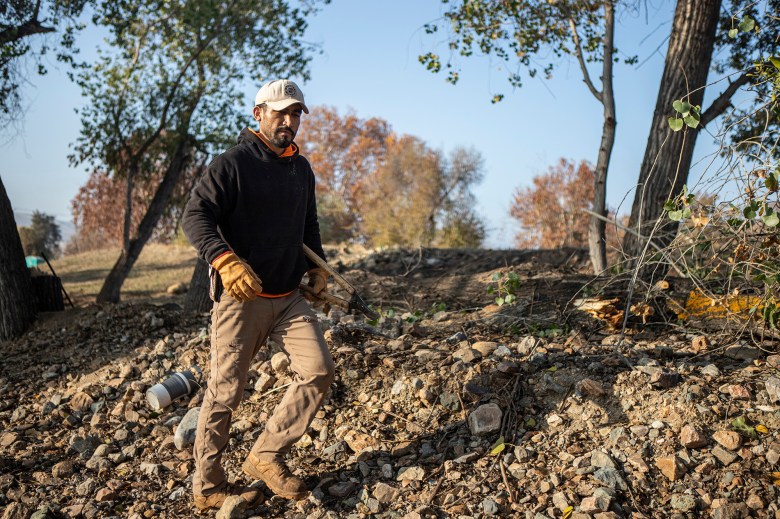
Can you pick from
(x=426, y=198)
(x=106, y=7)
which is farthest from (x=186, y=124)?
(x=426, y=198)

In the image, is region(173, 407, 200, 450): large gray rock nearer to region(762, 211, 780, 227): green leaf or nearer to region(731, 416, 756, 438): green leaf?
region(731, 416, 756, 438): green leaf

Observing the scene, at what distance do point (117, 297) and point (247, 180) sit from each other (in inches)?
287

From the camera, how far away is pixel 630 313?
498 centimetres

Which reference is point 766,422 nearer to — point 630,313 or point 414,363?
point 630,313

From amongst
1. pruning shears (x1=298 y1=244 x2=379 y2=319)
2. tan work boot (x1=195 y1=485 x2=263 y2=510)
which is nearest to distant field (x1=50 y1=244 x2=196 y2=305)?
pruning shears (x1=298 y1=244 x2=379 y2=319)

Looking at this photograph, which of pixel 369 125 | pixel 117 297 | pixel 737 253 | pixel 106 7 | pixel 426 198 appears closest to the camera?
pixel 737 253

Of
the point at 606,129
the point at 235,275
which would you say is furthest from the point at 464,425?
the point at 606,129

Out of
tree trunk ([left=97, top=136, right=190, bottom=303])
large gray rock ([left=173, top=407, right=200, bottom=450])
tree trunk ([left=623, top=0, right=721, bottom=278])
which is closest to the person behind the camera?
large gray rock ([left=173, top=407, right=200, bottom=450])

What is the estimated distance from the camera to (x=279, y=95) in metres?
3.39

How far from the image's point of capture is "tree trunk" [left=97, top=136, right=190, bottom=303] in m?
9.71

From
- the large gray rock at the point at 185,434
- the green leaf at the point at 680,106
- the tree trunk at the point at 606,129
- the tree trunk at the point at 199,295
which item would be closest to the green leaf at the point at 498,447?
the large gray rock at the point at 185,434

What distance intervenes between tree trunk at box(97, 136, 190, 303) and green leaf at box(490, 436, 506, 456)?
7.28 m

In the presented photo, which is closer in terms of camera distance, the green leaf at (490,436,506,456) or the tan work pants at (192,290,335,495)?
the tan work pants at (192,290,335,495)

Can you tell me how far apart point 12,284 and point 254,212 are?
16.1 ft
